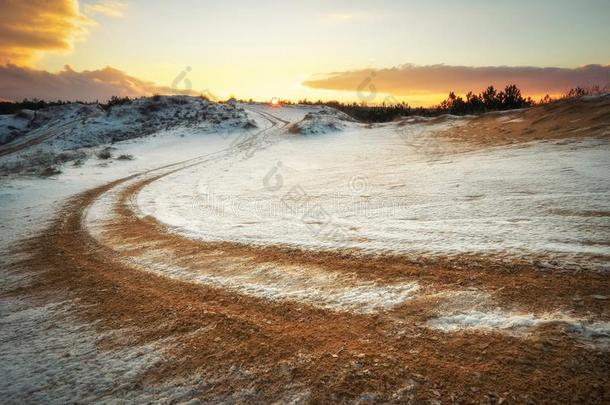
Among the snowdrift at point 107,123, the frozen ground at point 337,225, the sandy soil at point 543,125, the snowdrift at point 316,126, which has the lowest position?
the frozen ground at point 337,225

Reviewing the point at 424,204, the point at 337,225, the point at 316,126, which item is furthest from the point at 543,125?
the point at 316,126

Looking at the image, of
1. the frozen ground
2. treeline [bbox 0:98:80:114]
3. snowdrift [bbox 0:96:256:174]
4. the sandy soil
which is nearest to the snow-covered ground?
the frozen ground

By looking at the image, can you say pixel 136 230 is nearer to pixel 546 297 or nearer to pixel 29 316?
pixel 29 316

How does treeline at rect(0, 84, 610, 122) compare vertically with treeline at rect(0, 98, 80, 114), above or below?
below

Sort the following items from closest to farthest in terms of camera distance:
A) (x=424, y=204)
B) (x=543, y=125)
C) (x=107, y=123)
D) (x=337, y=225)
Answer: (x=337, y=225) < (x=424, y=204) < (x=543, y=125) < (x=107, y=123)

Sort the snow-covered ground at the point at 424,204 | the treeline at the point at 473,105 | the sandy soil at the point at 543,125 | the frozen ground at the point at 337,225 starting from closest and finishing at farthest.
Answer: the frozen ground at the point at 337,225, the snow-covered ground at the point at 424,204, the sandy soil at the point at 543,125, the treeline at the point at 473,105

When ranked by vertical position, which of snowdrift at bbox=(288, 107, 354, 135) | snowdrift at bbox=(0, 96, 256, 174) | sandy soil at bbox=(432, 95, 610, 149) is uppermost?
snowdrift at bbox=(0, 96, 256, 174)

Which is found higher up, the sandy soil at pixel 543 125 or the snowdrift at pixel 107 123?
the snowdrift at pixel 107 123

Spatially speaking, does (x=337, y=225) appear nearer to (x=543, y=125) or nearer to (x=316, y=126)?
(x=543, y=125)

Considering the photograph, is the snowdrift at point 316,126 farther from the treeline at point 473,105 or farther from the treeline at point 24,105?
the treeline at point 24,105

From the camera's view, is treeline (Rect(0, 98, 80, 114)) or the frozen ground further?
treeline (Rect(0, 98, 80, 114))

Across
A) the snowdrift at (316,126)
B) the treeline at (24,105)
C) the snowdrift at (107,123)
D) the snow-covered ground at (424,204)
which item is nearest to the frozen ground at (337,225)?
the snow-covered ground at (424,204)

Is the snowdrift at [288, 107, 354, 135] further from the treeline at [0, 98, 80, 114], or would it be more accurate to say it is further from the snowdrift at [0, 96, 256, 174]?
the treeline at [0, 98, 80, 114]

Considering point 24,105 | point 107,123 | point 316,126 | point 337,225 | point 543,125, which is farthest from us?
point 24,105
